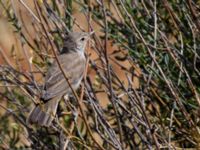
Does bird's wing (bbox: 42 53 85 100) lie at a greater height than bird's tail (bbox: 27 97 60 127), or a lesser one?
greater

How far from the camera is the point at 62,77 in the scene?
17.7ft

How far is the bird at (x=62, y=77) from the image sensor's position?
467 cm

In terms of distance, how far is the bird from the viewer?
4.67m

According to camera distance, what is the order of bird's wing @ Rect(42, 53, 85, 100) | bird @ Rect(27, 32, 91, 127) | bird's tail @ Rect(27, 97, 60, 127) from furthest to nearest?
1. bird's wing @ Rect(42, 53, 85, 100)
2. bird @ Rect(27, 32, 91, 127)
3. bird's tail @ Rect(27, 97, 60, 127)

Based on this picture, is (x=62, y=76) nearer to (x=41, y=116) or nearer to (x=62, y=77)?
(x=62, y=77)

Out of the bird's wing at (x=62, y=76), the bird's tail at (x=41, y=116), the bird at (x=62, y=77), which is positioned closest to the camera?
the bird's tail at (x=41, y=116)

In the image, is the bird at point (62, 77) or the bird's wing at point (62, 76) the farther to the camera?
the bird's wing at point (62, 76)

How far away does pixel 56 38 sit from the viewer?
5258 mm

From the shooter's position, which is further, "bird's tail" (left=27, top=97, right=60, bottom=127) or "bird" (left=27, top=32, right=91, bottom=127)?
"bird" (left=27, top=32, right=91, bottom=127)

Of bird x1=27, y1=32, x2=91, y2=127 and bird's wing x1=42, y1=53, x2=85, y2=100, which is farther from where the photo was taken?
bird's wing x1=42, y1=53, x2=85, y2=100

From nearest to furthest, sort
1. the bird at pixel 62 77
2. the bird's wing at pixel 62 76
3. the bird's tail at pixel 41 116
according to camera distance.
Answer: the bird's tail at pixel 41 116 < the bird at pixel 62 77 < the bird's wing at pixel 62 76

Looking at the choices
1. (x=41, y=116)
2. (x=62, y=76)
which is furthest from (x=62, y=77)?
(x=41, y=116)

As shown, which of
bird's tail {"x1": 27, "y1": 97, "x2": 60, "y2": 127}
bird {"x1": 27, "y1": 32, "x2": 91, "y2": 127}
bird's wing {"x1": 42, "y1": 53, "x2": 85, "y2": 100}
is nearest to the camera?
bird's tail {"x1": 27, "y1": 97, "x2": 60, "y2": 127}

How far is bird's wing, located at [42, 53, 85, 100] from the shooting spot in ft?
16.5
